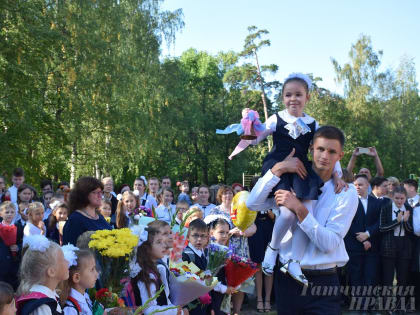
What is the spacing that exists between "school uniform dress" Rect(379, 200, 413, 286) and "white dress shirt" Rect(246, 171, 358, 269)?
20.8 feet

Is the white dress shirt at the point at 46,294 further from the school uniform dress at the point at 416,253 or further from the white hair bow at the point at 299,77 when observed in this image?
the school uniform dress at the point at 416,253

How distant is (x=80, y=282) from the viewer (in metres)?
4.04

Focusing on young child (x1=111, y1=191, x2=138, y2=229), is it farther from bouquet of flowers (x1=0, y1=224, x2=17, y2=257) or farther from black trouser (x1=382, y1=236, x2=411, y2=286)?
black trouser (x1=382, y1=236, x2=411, y2=286)

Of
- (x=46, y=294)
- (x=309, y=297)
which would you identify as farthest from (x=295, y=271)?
Answer: (x=46, y=294)

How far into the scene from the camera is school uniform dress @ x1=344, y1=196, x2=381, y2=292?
9.32 metres

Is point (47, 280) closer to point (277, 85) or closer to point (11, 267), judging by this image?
point (11, 267)

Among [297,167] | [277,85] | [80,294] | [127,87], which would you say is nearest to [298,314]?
[297,167]

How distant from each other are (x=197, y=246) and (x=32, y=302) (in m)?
2.98

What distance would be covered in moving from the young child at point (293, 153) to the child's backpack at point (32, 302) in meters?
1.47

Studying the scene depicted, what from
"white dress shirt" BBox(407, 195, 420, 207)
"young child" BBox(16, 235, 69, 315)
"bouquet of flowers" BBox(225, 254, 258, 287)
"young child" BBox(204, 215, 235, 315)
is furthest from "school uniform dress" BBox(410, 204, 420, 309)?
"young child" BBox(16, 235, 69, 315)

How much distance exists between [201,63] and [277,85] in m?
12.6

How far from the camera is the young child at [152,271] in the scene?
15.1 ft

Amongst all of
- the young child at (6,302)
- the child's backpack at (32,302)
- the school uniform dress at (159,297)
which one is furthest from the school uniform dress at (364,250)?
the young child at (6,302)

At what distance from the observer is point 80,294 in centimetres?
402
